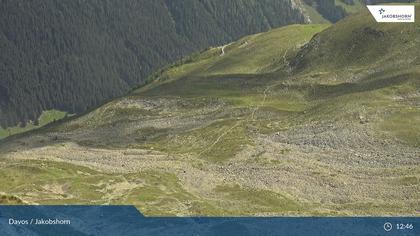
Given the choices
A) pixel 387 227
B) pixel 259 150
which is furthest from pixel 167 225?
pixel 259 150

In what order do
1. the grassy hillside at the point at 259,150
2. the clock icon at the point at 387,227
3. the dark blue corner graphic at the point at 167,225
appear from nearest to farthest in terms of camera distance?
the dark blue corner graphic at the point at 167,225
the clock icon at the point at 387,227
the grassy hillside at the point at 259,150

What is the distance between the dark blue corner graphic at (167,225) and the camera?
216 feet

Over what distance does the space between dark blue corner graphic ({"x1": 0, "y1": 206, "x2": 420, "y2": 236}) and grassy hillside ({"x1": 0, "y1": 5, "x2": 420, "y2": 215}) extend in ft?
30.6

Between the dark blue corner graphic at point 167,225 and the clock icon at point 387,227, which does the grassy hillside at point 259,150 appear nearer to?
the dark blue corner graphic at point 167,225

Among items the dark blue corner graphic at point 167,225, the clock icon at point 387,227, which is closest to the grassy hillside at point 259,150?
the dark blue corner graphic at point 167,225

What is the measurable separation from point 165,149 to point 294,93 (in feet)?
163

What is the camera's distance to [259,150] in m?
134

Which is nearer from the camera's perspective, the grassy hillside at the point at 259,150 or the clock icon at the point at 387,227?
the clock icon at the point at 387,227

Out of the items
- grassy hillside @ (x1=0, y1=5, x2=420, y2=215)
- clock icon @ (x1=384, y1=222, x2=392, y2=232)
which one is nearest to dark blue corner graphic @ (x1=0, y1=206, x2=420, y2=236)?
clock icon @ (x1=384, y1=222, x2=392, y2=232)

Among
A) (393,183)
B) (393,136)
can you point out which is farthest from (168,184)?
(393,136)

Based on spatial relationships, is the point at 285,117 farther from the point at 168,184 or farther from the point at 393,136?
the point at 168,184

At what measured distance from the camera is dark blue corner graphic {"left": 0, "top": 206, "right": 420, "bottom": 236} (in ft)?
216

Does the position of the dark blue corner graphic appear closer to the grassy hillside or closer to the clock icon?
the clock icon

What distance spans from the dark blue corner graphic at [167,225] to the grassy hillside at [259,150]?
9.32 meters
